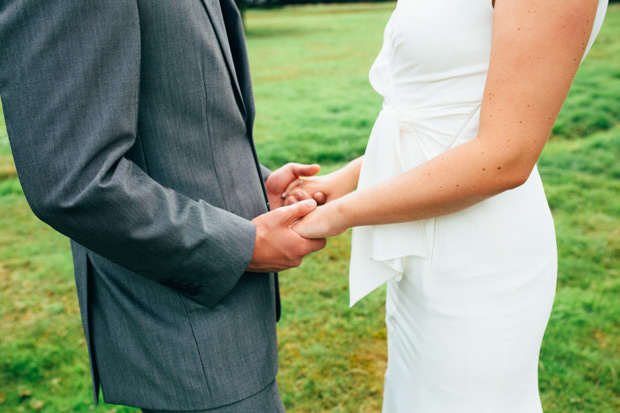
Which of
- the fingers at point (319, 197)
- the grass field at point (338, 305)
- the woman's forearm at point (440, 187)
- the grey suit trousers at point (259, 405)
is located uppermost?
the woman's forearm at point (440, 187)

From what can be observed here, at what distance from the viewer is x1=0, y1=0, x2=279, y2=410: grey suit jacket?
1248 millimetres

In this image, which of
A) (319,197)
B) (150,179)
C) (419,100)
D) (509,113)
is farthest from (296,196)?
(509,113)

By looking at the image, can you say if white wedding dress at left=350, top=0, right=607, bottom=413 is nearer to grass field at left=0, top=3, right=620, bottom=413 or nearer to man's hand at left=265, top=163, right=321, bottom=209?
man's hand at left=265, top=163, right=321, bottom=209

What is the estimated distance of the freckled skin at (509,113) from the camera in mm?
Answer: 1301

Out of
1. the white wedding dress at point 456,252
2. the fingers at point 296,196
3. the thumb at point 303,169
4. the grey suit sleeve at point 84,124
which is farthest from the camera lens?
the thumb at point 303,169

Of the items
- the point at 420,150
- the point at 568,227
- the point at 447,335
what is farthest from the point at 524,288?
the point at 568,227

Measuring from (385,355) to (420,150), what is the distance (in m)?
2.60

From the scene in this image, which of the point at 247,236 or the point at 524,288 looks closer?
the point at 247,236

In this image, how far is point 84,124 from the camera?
128cm

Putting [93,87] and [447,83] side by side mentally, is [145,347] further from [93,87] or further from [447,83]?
A: [447,83]

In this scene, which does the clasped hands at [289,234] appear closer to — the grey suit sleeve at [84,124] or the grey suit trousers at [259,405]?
the grey suit sleeve at [84,124]

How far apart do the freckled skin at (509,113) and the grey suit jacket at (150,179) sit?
19.7 inches

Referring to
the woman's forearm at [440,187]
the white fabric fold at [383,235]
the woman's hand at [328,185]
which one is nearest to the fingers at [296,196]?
the woman's hand at [328,185]

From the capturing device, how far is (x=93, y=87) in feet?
4.18
